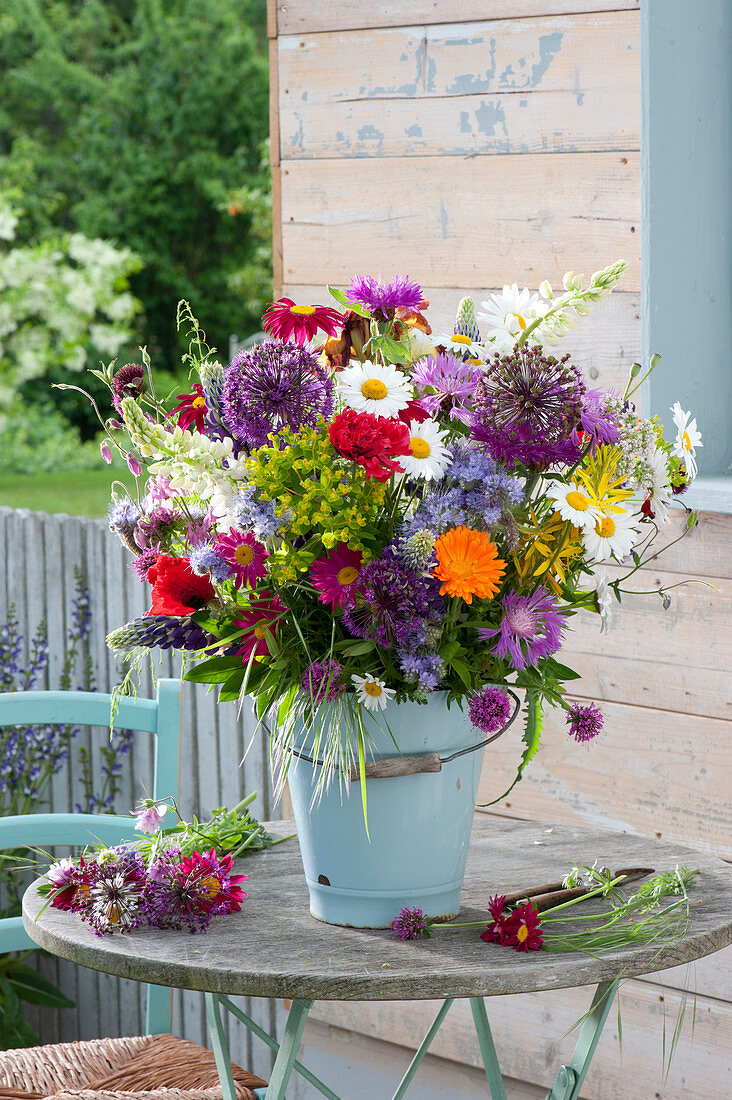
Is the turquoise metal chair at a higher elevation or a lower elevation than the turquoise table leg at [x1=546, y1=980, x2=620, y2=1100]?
higher

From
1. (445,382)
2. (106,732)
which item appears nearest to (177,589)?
(445,382)

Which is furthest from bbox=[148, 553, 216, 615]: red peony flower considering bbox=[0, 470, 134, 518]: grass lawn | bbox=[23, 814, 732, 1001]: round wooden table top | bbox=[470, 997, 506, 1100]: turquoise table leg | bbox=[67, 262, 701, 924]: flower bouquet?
bbox=[0, 470, 134, 518]: grass lawn

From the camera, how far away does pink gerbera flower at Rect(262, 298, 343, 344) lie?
45.6 inches

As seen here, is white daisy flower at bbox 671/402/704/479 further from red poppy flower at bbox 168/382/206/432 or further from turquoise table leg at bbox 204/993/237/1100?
turquoise table leg at bbox 204/993/237/1100

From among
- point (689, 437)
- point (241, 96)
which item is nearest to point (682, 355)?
point (689, 437)

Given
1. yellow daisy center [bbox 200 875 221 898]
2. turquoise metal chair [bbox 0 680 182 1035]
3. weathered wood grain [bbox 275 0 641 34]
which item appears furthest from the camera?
weathered wood grain [bbox 275 0 641 34]

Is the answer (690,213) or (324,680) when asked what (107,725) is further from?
(690,213)

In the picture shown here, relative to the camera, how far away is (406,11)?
2080 millimetres

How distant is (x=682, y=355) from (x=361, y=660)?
975 mm

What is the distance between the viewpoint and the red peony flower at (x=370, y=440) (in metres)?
1.04

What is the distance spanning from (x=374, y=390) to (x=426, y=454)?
7cm

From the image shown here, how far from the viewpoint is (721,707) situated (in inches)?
72.8

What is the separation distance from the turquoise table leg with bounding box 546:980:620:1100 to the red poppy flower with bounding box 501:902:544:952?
0.24 ft

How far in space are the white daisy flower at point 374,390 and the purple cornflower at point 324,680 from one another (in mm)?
228
